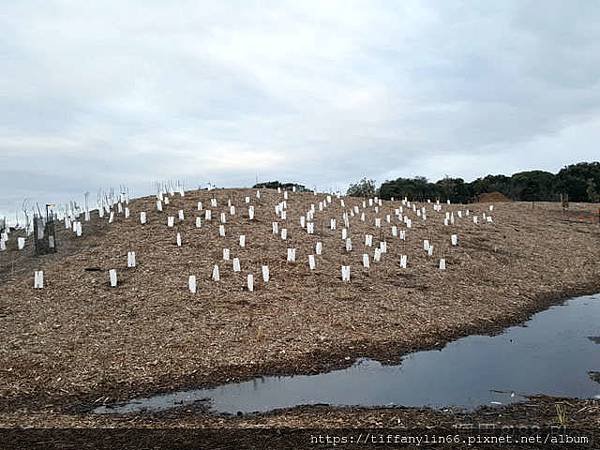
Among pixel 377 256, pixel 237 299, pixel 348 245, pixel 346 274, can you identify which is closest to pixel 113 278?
pixel 237 299

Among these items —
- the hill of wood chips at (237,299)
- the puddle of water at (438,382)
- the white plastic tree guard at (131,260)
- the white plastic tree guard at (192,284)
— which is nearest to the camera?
the puddle of water at (438,382)

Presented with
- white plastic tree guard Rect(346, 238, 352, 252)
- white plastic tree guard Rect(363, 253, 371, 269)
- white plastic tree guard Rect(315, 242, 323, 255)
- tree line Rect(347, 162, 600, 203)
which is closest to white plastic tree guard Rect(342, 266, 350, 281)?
white plastic tree guard Rect(363, 253, 371, 269)

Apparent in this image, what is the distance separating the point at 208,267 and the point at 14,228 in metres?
13.7

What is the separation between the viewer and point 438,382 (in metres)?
8.21

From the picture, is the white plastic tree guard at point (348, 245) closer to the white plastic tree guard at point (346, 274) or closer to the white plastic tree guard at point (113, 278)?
the white plastic tree guard at point (346, 274)

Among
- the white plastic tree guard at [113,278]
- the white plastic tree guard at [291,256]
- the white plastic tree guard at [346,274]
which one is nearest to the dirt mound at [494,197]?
the white plastic tree guard at [291,256]

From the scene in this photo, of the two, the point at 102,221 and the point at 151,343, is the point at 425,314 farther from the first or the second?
the point at 102,221

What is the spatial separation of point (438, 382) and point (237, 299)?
17.2 feet

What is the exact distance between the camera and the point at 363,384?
8141 mm

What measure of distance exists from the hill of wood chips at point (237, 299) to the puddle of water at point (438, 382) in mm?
516

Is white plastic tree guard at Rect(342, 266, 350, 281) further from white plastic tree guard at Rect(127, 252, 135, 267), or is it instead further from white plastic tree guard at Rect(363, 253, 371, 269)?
white plastic tree guard at Rect(127, 252, 135, 267)

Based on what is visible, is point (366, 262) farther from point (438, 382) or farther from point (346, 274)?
point (438, 382)

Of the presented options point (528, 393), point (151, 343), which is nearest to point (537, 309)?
point (528, 393)

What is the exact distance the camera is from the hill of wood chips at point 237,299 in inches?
347
